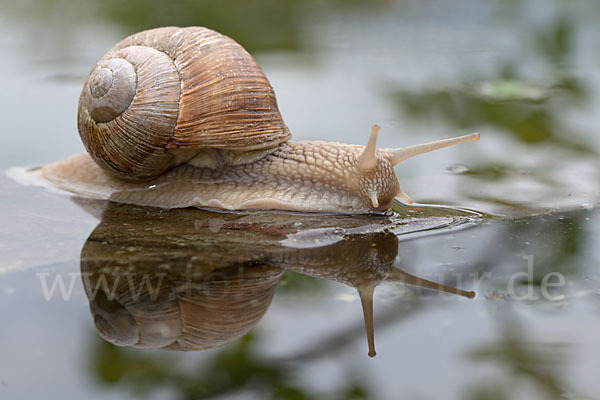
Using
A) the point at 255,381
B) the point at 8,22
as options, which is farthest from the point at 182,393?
the point at 8,22

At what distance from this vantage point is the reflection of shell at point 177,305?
68.3 inches

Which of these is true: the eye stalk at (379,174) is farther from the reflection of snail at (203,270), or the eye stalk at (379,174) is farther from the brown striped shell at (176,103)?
the brown striped shell at (176,103)

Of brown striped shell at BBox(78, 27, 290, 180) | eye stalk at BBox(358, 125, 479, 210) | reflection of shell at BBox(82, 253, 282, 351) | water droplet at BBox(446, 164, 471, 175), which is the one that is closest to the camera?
reflection of shell at BBox(82, 253, 282, 351)

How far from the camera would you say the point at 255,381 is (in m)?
1.54

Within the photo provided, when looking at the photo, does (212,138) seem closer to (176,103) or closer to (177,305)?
(176,103)

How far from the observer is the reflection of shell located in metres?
1.74

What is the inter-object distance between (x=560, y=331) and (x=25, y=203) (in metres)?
2.14

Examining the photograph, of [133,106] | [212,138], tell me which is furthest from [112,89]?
[212,138]

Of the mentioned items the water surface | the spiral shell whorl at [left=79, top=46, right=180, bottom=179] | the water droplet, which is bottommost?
the water droplet

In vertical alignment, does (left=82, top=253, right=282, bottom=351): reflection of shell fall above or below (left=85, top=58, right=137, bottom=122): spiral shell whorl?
below

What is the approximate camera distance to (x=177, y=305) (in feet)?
6.11

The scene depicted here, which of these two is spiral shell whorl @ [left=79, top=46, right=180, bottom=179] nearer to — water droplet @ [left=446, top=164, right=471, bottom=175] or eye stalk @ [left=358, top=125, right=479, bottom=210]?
eye stalk @ [left=358, top=125, right=479, bottom=210]

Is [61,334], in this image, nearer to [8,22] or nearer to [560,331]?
[560,331]

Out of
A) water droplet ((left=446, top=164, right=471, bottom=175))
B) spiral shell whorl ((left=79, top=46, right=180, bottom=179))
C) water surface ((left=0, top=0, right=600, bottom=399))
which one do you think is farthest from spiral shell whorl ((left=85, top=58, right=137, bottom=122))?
water droplet ((left=446, top=164, right=471, bottom=175))
